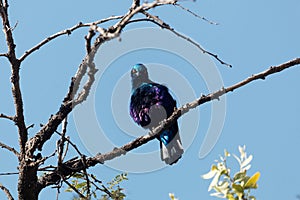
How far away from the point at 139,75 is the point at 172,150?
50.5 inches

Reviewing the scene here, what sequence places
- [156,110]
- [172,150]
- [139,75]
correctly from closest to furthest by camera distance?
[172,150] < [156,110] < [139,75]

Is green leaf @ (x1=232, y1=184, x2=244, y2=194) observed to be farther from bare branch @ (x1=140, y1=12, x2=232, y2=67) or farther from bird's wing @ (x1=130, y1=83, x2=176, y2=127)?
bird's wing @ (x1=130, y1=83, x2=176, y2=127)

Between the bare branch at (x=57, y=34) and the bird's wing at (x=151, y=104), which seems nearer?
the bare branch at (x=57, y=34)

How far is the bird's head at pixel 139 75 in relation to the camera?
5.12 m

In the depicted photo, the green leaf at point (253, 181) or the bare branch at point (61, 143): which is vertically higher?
the bare branch at point (61, 143)

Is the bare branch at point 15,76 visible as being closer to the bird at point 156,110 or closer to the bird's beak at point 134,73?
the bird at point 156,110

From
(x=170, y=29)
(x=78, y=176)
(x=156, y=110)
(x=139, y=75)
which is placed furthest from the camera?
(x=139, y=75)

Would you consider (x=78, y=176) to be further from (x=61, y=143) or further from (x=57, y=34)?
(x=57, y=34)

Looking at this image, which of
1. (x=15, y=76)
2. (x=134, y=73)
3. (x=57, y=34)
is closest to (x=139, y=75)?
(x=134, y=73)

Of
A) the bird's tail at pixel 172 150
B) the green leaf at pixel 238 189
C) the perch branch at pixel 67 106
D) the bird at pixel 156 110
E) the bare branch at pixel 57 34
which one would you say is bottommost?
the green leaf at pixel 238 189

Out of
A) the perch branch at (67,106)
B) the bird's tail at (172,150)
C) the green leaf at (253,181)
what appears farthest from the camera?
A: the bird's tail at (172,150)

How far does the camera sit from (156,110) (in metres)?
4.49

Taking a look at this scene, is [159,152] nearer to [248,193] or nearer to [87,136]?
[87,136]

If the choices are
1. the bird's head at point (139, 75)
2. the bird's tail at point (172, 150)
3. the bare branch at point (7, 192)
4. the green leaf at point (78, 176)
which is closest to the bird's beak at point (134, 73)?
the bird's head at point (139, 75)
